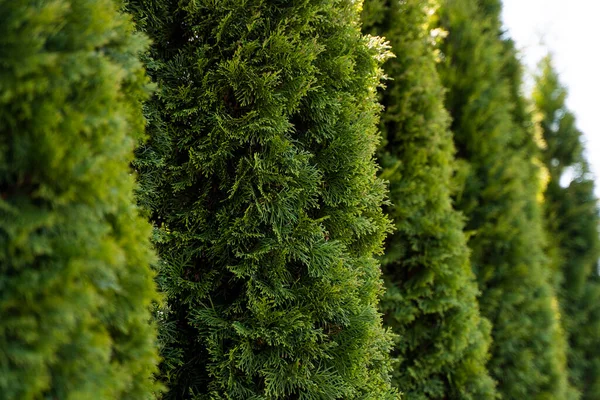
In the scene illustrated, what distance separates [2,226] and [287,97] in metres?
1.45

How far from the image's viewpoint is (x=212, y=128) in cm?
Answer: 237

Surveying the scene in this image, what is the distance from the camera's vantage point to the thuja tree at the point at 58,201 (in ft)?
4.04

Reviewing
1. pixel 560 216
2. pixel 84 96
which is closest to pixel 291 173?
pixel 84 96

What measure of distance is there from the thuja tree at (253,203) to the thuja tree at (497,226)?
2801mm

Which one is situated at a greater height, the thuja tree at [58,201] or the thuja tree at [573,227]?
the thuja tree at [58,201]

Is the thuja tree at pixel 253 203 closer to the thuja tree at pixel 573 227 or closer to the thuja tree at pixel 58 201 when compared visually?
the thuja tree at pixel 58 201

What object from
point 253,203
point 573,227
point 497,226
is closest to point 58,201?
point 253,203

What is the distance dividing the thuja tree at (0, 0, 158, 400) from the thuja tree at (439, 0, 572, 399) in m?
4.05

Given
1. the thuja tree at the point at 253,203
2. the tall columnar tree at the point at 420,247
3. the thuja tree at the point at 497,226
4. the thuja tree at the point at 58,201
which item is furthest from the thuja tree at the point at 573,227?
the thuja tree at the point at 58,201

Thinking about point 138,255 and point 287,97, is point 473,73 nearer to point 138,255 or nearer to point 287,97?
point 287,97

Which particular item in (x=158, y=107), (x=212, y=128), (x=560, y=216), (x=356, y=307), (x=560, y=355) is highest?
(x=158, y=107)

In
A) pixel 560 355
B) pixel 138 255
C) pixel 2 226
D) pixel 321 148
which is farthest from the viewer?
pixel 560 355

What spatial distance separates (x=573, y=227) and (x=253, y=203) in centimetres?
803

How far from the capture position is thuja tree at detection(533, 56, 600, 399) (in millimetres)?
8180
